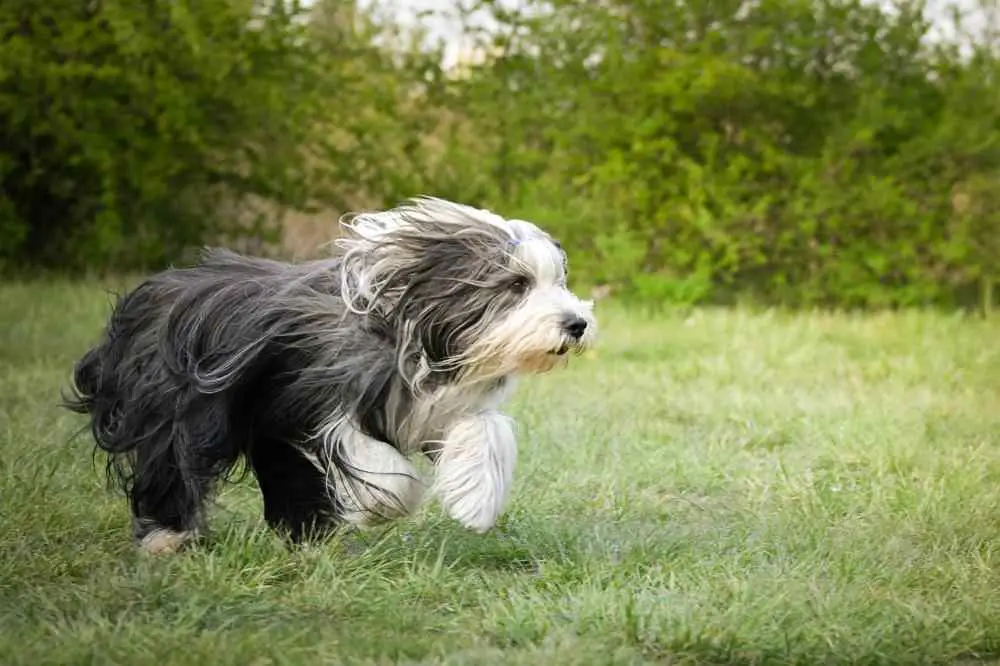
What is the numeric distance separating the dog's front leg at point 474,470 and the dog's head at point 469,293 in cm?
14

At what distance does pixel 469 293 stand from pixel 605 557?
0.84 m

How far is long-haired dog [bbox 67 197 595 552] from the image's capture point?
3.47 meters

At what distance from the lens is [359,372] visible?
137 inches

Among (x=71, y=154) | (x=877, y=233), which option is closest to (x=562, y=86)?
(x=877, y=233)

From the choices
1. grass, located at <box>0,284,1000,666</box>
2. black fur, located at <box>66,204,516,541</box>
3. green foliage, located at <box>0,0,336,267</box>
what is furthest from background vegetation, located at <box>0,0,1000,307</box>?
black fur, located at <box>66,204,516,541</box>

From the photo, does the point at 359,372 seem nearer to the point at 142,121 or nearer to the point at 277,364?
the point at 277,364

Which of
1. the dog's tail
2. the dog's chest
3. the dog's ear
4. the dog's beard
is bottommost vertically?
the dog's tail

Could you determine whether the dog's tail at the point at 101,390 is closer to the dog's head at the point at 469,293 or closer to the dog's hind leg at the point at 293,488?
the dog's hind leg at the point at 293,488

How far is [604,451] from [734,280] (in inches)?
225

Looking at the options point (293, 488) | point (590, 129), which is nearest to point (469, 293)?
point (293, 488)

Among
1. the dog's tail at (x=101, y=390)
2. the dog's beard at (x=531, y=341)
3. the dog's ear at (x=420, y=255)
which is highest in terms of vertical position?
the dog's ear at (x=420, y=255)

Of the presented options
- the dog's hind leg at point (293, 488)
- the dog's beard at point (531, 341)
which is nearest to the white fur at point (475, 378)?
the dog's beard at point (531, 341)

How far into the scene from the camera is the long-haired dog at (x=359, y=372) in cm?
347

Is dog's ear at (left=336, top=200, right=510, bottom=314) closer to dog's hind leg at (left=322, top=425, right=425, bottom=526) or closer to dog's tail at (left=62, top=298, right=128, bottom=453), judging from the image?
dog's hind leg at (left=322, top=425, right=425, bottom=526)
